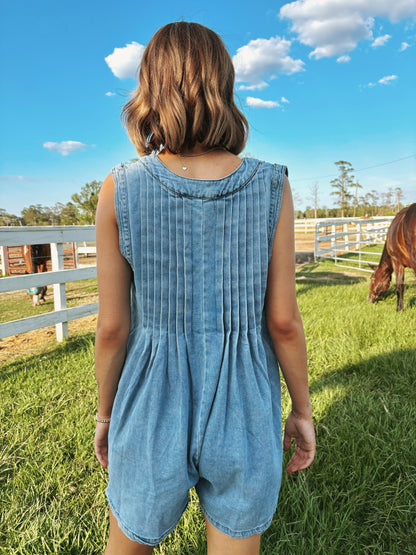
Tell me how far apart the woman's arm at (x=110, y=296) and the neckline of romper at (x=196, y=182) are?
116mm

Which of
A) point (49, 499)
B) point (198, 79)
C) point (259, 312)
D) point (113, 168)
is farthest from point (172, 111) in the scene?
point (49, 499)

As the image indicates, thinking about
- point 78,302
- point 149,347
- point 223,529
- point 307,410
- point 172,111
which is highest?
point 172,111

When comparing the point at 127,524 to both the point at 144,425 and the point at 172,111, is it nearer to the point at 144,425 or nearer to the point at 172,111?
the point at 144,425

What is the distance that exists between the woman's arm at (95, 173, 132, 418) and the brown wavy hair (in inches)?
8.4

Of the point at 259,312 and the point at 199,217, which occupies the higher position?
the point at 199,217

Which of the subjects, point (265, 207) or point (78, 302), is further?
point (78, 302)

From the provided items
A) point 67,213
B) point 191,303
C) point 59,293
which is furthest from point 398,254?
point 67,213

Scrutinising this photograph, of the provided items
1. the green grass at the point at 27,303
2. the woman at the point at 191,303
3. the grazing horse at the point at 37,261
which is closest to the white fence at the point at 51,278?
the green grass at the point at 27,303

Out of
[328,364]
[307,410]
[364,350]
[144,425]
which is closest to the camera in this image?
[144,425]

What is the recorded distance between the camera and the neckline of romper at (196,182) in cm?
89

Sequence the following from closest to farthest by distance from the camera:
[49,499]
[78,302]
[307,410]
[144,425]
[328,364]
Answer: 1. [144,425]
2. [307,410]
3. [49,499]
4. [328,364]
5. [78,302]

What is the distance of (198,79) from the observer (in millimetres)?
927

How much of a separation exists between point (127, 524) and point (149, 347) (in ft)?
1.48

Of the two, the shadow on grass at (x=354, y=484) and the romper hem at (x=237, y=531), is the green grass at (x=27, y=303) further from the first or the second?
the romper hem at (x=237, y=531)
